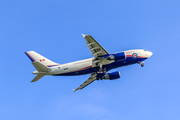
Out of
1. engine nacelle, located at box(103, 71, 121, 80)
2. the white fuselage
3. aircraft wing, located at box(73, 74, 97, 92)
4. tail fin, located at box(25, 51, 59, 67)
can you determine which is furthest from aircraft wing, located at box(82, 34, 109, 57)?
tail fin, located at box(25, 51, 59, 67)

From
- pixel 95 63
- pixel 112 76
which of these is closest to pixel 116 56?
pixel 95 63

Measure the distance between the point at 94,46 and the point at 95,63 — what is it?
5238 mm

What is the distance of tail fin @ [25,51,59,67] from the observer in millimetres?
48537

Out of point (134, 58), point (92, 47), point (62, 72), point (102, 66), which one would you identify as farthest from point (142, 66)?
point (62, 72)

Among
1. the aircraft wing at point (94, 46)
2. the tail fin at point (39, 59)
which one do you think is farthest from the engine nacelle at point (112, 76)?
the tail fin at point (39, 59)

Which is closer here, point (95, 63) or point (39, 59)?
point (95, 63)

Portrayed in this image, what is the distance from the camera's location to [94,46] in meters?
44.3

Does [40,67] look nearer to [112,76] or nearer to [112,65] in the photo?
[112,65]

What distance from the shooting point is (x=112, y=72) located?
52938 mm

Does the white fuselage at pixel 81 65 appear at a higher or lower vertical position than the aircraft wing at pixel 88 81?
higher

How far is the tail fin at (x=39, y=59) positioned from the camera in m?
48.5

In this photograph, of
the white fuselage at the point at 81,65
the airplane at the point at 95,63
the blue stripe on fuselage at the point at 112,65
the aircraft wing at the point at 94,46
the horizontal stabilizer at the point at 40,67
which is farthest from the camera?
the blue stripe on fuselage at the point at 112,65

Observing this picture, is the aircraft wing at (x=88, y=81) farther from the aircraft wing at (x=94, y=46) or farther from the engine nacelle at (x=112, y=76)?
the aircraft wing at (x=94, y=46)

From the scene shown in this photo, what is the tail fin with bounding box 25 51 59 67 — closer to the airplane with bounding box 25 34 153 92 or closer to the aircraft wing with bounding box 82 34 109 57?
the airplane with bounding box 25 34 153 92
